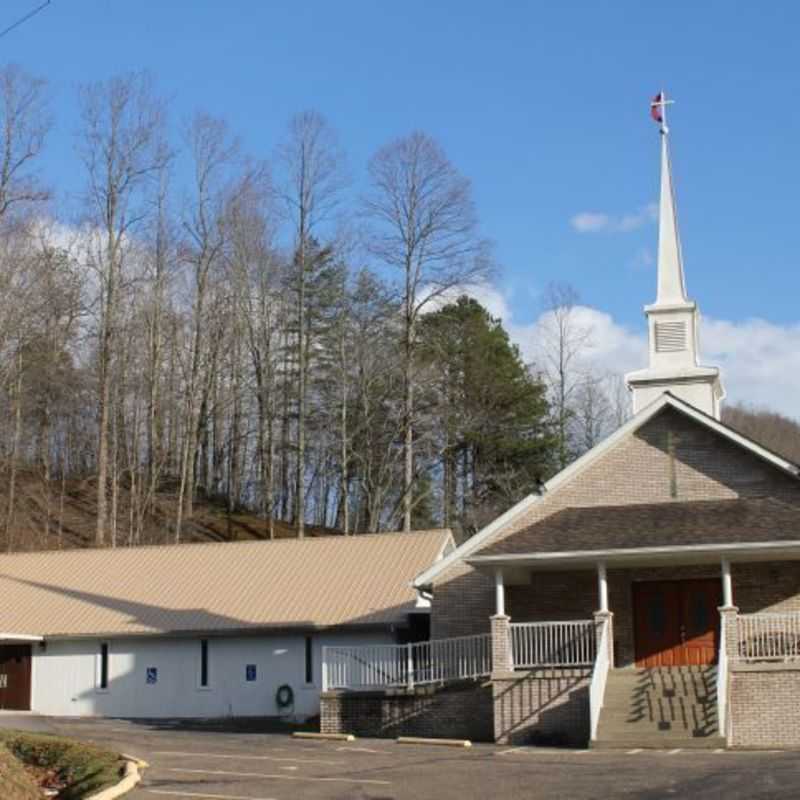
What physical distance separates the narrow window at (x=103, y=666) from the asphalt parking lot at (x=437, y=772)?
9.53 m

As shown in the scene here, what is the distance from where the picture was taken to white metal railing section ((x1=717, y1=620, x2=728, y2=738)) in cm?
2309

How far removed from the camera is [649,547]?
83.5ft

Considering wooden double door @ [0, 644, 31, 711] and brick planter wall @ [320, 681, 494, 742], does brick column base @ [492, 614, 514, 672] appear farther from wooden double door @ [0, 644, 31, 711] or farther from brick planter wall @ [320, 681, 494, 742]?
wooden double door @ [0, 644, 31, 711]

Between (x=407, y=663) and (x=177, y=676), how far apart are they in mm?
7915

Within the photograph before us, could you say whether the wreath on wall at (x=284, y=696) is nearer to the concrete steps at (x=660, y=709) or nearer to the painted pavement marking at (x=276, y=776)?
the concrete steps at (x=660, y=709)

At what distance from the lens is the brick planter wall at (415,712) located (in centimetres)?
2691

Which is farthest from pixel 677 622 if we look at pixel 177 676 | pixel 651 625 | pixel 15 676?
pixel 15 676

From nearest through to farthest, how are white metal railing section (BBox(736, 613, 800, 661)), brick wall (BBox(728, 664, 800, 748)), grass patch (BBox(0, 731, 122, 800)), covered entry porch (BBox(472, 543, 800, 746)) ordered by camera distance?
1. grass patch (BBox(0, 731, 122, 800))
2. brick wall (BBox(728, 664, 800, 748))
3. covered entry porch (BBox(472, 543, 800, 746))
4. white metal railing section (BBox(736, 613, 800, 661))

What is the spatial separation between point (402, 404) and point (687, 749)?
33.3 meters

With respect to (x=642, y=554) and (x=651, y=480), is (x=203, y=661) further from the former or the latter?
(x=642, y=554)

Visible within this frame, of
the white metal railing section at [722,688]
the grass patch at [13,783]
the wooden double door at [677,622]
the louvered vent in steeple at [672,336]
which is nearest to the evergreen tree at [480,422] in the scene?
the louvered vent in steeple at [672,336]

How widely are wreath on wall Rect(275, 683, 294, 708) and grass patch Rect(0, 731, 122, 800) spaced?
11.2m

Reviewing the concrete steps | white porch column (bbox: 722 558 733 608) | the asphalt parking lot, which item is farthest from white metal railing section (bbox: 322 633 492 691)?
white porch column (bbox: 722 558 733 608)

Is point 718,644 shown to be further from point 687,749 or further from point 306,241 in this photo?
point 306,241
